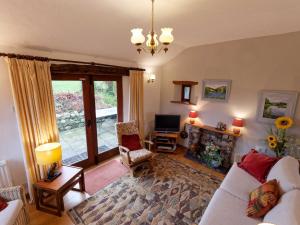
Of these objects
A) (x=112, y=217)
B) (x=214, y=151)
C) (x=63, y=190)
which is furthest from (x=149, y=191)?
(x=214, y=151)

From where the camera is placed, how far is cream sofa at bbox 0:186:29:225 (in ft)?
5.65

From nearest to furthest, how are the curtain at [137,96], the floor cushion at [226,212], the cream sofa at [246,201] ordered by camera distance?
Answer: 1. the cream sofa at [246,201]
2. the floor cushion at [226,212]
3. the curtain at [137,96]

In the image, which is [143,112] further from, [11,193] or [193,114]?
[11,193]

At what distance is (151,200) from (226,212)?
50.4 inches

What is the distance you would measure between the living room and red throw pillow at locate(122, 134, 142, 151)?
3 cm

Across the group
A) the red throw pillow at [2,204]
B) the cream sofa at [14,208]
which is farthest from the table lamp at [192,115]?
the red throw pillow at [2,204]

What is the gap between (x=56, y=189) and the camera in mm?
2205

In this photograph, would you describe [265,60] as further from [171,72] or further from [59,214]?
[59,214]

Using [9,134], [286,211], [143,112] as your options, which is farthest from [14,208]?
[143,112]

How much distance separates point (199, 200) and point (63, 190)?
88.4 inches

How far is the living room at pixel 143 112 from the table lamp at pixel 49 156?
0.02 metres

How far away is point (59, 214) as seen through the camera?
2.29 metres

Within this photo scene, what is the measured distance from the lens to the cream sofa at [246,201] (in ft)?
4.67

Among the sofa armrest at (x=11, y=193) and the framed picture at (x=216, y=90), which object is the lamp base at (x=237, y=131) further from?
the sofa armrest at (x=11, y=193)
